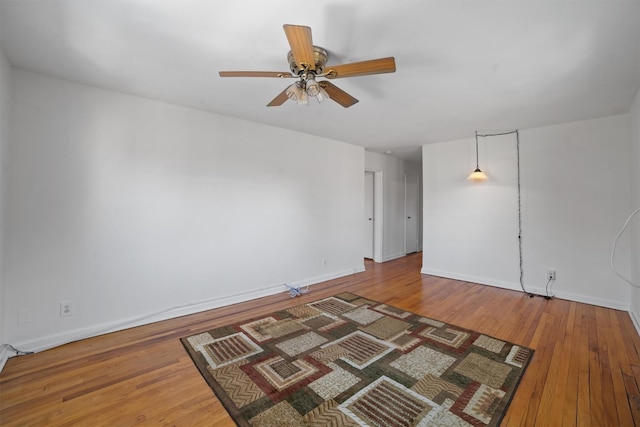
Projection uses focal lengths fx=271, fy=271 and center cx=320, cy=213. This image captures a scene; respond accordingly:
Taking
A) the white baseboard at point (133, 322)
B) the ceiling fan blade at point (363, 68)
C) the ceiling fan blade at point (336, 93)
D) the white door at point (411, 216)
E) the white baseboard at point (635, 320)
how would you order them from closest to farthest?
1. the ceiling fan blade at point (363, 68)
2. the ceiling fan blade at point (336, 93)
3. the white baseboard at point (133, 322)
4. the white baseboard at point (635, 320)
5. the white door at point (411, 216)

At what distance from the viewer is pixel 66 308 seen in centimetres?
253

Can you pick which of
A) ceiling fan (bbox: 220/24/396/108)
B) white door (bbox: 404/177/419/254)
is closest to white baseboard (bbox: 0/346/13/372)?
ceiling fan (bbox: 220/24/396/108)

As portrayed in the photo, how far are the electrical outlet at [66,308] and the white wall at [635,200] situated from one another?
5680 millimetres

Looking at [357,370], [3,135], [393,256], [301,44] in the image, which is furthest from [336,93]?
[393,256]

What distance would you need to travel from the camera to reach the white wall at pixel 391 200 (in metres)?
6.01

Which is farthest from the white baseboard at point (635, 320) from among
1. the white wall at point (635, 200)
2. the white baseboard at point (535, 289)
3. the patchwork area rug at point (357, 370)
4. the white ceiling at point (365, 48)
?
the white ceiling at point (365, 48)

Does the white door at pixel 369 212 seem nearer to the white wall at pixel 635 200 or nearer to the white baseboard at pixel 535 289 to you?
the white baseboard at pixel 535 289

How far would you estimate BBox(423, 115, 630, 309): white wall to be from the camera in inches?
137

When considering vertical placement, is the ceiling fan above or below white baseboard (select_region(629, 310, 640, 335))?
above

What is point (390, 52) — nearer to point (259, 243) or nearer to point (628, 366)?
point (259, 243)

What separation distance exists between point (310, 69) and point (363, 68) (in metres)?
0.36

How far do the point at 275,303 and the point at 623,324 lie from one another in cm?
400

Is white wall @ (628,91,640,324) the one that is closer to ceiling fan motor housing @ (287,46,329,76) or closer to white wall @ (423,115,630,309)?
white wall @ (423,115,630,309)

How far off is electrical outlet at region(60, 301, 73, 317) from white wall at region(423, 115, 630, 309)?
5149 millimetres
